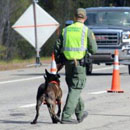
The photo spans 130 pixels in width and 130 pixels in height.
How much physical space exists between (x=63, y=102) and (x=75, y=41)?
4.05 metres

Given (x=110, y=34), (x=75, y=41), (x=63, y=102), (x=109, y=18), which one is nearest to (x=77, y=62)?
(x=75, y=41)

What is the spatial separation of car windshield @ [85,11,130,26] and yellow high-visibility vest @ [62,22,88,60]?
12.4m

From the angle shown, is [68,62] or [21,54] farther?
[21,54]

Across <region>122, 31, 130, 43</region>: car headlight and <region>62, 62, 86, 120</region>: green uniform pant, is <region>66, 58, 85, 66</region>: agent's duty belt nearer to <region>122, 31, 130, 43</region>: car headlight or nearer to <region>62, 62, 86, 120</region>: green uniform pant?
<region>62, 62, 86, 120</region>: green uniform pant

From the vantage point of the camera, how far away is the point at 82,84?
1136 centimetres

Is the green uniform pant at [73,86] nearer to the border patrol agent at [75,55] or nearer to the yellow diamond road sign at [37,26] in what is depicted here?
the border patrol agent at [75,55]

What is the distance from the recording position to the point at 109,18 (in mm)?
23922

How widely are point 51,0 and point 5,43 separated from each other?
5.71 meters

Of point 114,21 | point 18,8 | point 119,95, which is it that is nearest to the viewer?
point 119,95

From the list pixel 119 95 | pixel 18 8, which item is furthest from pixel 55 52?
pixel 18 8

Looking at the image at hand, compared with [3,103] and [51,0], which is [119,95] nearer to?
[3,103]

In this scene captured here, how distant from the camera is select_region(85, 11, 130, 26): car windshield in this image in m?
23.8

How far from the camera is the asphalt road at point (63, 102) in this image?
11391 mm

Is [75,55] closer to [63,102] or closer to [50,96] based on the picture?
[50,96]
